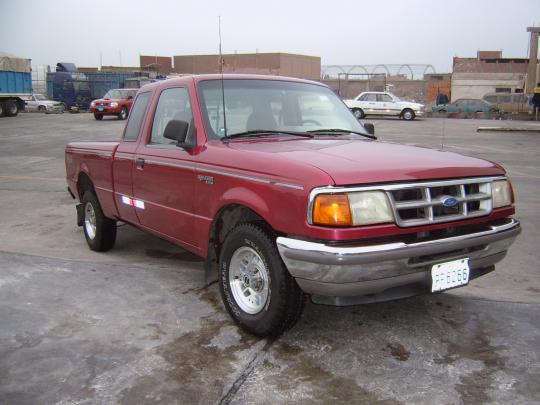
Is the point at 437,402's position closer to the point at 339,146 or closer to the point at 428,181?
the point at 428,181

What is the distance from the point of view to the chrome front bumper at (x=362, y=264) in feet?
9.60

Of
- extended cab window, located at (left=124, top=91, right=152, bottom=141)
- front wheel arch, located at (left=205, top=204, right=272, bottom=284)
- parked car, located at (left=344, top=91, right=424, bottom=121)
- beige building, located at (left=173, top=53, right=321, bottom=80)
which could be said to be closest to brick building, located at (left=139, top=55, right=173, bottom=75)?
beige building, located at (left=173, top=53, right=321, bottom=80)

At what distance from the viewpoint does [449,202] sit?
10.6 ft

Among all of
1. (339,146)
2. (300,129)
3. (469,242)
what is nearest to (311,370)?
(469,242)

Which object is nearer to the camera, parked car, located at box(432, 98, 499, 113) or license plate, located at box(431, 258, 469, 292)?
license plate, located at box(431, 258, 469, 292)

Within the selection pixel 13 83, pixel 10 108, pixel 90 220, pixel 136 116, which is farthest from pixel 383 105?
pixel 136 116

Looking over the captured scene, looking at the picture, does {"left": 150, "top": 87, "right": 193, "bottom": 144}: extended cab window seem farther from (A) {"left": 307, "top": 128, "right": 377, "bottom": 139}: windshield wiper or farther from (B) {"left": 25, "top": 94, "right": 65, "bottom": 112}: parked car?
(B) {"left": 25, "top": 94, "right": 65, "bottom": 112}: parked car

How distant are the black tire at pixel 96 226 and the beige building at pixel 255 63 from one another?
153ft

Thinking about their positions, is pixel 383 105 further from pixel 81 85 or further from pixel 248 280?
pixel 248 280

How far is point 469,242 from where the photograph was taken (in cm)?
331

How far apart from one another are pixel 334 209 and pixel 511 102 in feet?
123

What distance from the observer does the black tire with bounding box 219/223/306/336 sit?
10.6 feet

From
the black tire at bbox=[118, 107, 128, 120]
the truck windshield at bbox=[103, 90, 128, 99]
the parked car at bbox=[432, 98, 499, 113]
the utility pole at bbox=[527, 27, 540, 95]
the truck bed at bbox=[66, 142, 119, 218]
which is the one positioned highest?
the utility pole at bbox=[527, 27, 540, 95]

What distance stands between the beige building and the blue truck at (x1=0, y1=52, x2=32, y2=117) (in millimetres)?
23389
